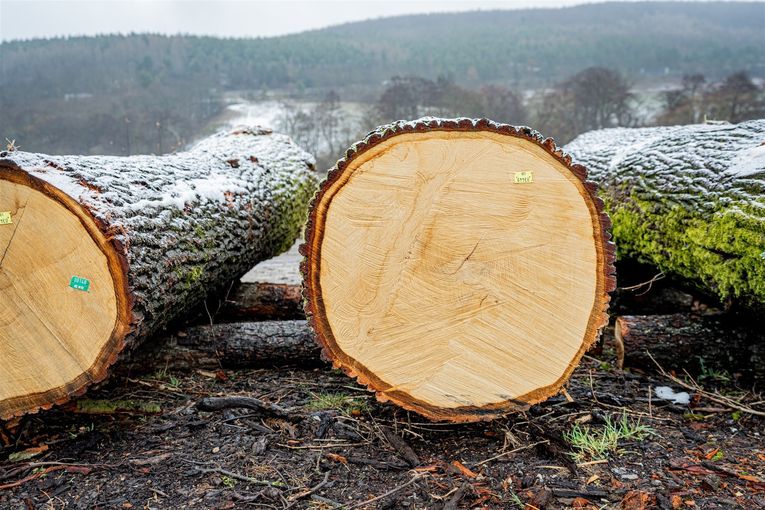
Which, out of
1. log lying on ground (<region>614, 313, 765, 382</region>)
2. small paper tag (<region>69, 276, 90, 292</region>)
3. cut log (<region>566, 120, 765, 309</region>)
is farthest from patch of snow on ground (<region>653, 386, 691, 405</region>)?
small paper tag (<region>69, 276, 90, 292</region>)

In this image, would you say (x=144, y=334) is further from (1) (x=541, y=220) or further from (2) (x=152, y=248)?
(1) (x=541, y=220)

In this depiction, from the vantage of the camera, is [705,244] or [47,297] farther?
[705,244]

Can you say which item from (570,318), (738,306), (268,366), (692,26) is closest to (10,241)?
(268,366)

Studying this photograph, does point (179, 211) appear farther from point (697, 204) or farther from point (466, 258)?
point (697, 204)

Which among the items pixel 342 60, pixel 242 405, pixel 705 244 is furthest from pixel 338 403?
pixel 342 60

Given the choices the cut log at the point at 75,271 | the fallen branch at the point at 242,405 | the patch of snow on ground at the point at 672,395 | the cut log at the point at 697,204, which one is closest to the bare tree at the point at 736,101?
the cut log at the point at 697,204

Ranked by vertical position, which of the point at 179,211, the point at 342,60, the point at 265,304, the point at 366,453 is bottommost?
the point at 366,453

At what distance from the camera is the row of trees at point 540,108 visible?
33.6ft

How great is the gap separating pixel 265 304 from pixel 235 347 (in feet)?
1.51

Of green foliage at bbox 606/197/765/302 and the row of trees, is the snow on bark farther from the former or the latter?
the row of trees

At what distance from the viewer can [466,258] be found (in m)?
2.21

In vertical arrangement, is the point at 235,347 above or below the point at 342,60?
below

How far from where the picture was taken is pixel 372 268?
2227 millimetres

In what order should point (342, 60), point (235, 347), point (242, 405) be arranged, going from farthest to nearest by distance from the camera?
1. point (342, 60)
2. point (235, 347)
3. point (242, 405)
